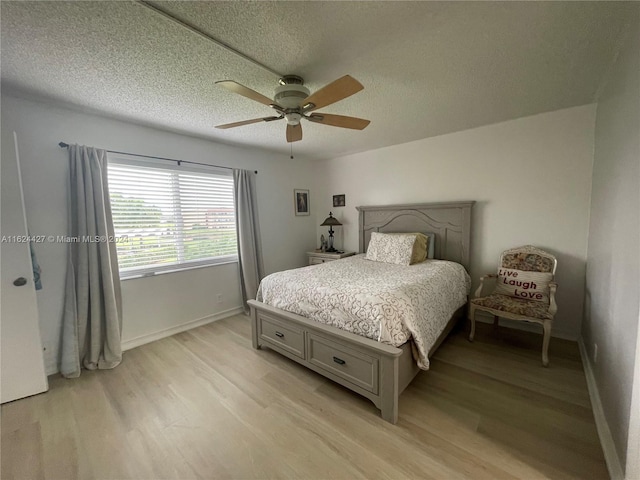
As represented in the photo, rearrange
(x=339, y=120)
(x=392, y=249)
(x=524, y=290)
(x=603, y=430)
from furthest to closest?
(x=392, y=249) < (x=524, y=290) < (x=339, y=120) < (x=603, y=430)

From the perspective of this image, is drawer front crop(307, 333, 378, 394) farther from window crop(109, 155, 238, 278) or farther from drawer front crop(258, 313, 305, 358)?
window crop(109, 155, 238, 278)

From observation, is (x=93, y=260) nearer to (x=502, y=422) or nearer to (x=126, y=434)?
(x=126, y=434)

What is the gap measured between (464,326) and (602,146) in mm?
2123

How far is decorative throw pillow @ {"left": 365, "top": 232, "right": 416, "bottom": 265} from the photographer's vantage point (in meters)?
3.01

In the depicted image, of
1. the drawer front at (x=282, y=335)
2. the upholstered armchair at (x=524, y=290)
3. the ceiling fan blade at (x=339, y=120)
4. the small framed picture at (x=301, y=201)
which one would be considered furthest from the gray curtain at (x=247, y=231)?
the upholstered armchair at (x=524, y=290)

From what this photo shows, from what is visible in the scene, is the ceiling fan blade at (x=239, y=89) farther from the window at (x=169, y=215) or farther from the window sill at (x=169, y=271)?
the window sill at (x=169, y=271)

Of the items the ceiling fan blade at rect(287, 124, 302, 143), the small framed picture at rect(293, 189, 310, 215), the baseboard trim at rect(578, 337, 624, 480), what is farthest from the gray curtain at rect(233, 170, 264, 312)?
the baseboard trim at rect(578, 337, 624, 480)

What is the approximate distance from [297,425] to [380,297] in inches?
39.5

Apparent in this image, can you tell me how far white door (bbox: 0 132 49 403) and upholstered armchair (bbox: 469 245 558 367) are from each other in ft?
12.6

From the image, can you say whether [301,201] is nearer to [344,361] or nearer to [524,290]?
[344,361]

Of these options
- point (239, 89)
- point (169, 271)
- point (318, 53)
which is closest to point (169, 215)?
point (169, 271)

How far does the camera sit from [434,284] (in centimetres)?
228

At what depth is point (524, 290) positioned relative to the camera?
2.55 meters

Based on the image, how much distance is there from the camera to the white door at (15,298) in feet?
6.19
